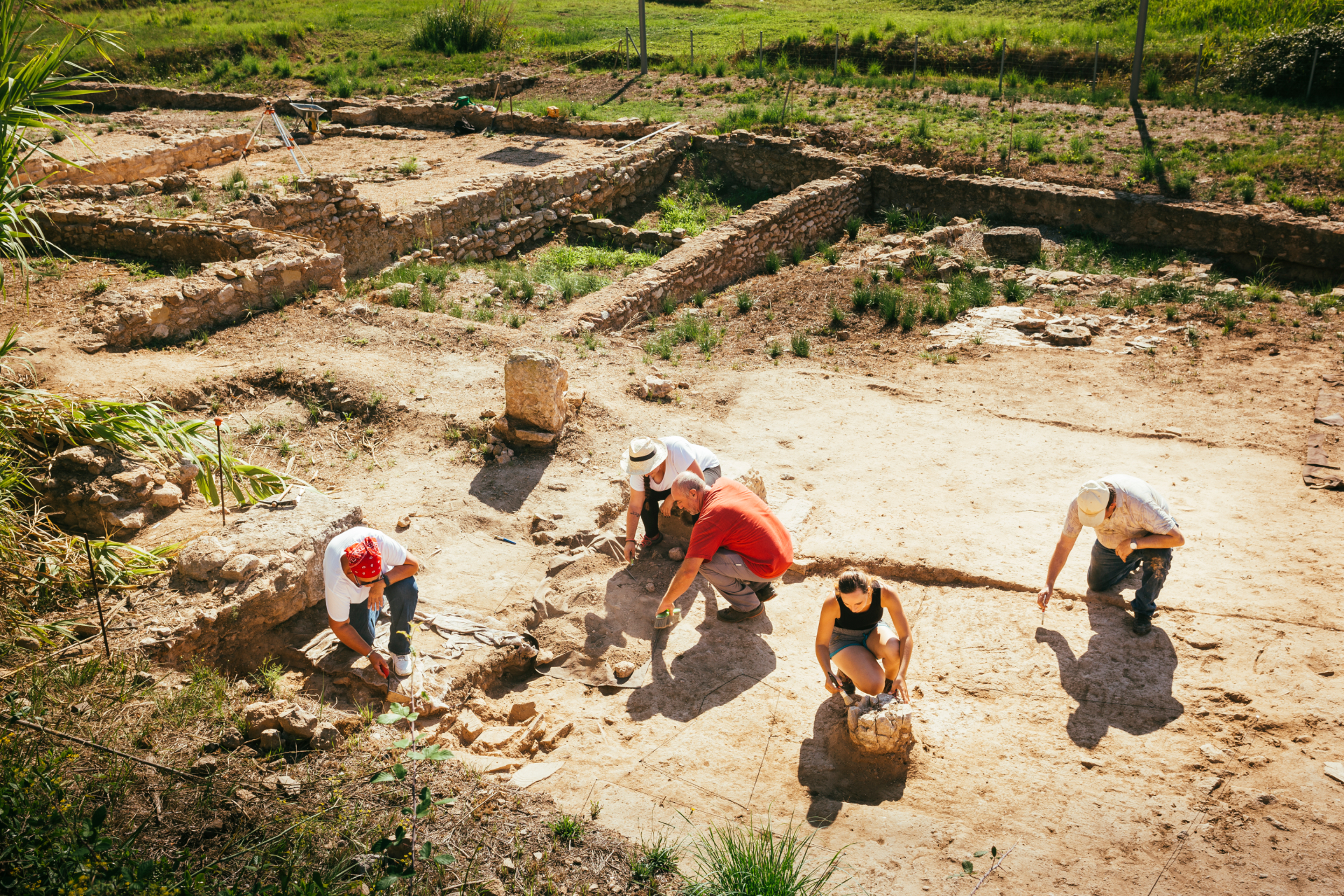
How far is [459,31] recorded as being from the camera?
26469mm

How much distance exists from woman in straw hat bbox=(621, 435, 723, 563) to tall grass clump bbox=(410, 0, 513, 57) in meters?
24.0

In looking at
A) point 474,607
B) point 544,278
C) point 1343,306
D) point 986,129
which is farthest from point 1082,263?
point 474,607

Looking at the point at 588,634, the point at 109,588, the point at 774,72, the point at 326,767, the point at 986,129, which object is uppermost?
the point at 774,72

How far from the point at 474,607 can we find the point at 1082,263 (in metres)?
11.3

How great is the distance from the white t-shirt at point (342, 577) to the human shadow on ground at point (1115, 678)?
4.12 meters

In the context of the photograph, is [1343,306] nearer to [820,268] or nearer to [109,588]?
[820,268]

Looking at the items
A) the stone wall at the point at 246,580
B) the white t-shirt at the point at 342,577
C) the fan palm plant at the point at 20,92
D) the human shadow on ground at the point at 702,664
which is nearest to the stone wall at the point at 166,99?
the stone wall at the point at 246,580

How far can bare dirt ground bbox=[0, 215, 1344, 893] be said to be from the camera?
4121 mm

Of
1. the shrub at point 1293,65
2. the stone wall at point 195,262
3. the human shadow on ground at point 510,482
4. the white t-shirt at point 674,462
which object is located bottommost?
the human shadow on ground at point 510,482

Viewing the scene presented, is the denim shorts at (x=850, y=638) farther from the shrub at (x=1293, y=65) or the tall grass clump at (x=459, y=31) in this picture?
the tall grass clump at (x=459, y=31)

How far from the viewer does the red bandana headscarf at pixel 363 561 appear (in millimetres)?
4926

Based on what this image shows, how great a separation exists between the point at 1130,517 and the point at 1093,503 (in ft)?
0.99

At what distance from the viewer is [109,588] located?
5.02 m

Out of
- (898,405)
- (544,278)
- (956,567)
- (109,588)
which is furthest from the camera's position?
(544,278)
